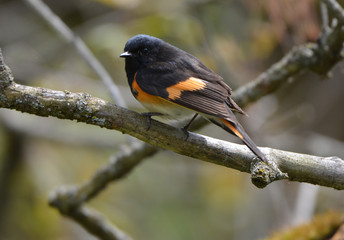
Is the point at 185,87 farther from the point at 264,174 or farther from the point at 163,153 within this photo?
the point at 163,153

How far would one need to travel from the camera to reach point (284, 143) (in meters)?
4.61

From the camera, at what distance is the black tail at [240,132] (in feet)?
6.89

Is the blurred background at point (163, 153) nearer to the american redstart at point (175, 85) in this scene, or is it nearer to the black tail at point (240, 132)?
the american redstart at point (175, 85)

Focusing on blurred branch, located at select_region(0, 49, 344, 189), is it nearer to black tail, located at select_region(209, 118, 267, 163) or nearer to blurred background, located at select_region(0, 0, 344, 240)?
black tail, located at select_region(209, 118, 267, 163)

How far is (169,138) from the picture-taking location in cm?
222

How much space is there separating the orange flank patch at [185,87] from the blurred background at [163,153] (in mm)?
1201

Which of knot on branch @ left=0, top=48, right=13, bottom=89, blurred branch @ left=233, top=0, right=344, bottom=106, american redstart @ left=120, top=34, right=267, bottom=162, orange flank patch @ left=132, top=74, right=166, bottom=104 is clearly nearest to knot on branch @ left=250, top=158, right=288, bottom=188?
american redstart @ left=120, top=34, right=267, bottom=162

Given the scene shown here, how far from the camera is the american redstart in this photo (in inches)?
96.0

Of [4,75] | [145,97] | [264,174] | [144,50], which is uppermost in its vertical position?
[4,75]

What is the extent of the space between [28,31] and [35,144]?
4.68 feet

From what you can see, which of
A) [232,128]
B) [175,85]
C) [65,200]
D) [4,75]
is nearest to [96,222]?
[65,200]

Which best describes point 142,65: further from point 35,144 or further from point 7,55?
point 35,144

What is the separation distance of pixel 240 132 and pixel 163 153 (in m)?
1.57

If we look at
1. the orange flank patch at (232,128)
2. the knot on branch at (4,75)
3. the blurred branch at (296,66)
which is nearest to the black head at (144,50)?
the blurred branch at (296,66)
